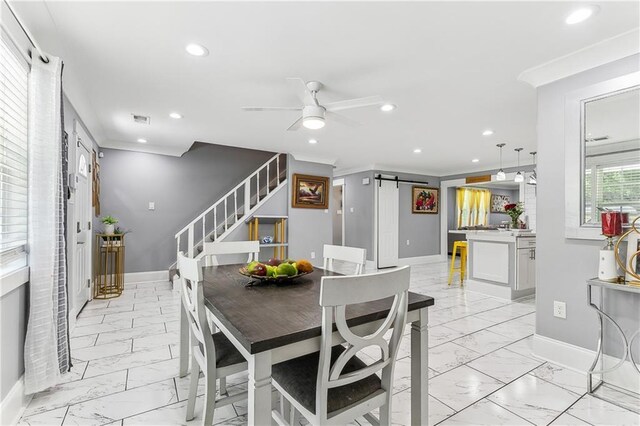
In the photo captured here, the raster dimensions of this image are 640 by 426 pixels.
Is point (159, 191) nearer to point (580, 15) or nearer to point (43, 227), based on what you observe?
point (43, 227)

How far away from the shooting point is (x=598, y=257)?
2.18 meters

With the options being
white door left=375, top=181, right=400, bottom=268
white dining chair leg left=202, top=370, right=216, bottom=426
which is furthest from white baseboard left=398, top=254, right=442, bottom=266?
white dining chair leg left=202, top=370, right=216, bottom=426

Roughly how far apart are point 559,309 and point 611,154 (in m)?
1.21

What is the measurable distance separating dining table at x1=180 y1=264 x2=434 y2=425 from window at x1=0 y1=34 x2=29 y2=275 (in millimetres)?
1129

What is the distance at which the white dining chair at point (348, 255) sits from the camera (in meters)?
2.17

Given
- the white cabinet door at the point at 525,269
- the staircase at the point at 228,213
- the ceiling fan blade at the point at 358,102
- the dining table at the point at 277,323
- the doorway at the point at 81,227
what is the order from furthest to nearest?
the staircase at the point at 228,213 < the white cabinet door at the point at 525,269 < the doorway at the point at 81,227 < the ceiling fan blade at the point at 358,102 < the dining table at the point at 277,323

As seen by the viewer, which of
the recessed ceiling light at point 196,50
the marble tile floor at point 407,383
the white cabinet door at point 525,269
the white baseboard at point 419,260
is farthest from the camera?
the white baseboard at point 419,260

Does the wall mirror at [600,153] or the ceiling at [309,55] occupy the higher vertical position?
the ceiling at [309,55]

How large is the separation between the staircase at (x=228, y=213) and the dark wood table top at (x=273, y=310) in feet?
11.6

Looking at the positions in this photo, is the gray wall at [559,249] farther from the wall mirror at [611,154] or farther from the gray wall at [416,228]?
the gray wall at [416,228]

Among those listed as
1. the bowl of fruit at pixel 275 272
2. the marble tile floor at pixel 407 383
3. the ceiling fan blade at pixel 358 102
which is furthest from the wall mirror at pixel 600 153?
the bowl of fruit at pixel 275 272

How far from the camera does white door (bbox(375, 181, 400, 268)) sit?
273 inches

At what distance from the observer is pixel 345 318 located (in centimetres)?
119

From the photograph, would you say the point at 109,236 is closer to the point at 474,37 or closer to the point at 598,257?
the point at 474,37
